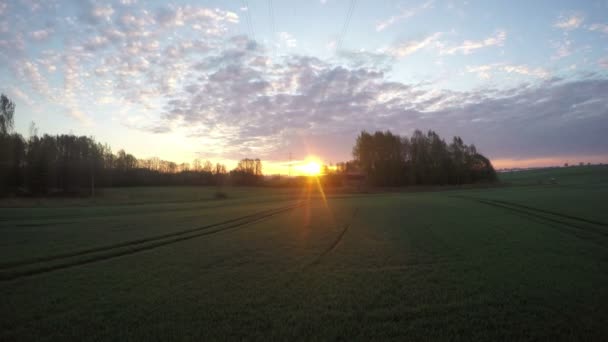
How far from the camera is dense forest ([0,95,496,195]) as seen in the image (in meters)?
45.0

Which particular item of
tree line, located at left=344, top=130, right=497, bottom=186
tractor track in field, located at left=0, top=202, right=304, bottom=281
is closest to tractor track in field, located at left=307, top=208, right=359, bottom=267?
tractor track in field, located at left=0, top=202, right=304, bottom=281

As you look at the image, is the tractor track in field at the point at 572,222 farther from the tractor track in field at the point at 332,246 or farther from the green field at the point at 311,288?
the tractor track in field at the point at 332,246

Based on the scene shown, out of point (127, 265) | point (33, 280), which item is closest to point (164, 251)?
point (127, 265)

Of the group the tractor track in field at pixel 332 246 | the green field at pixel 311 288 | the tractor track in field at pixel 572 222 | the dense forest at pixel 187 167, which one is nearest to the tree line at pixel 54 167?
the dense forest at pixel 187 167

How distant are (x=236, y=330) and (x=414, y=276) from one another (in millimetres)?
4063

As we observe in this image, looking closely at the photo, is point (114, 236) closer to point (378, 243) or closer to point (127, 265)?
point (127, 265)

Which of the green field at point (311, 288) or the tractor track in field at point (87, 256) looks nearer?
the green field at point (311, 288)

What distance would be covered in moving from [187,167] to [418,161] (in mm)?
96344

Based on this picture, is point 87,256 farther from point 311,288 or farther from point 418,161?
A: point 418,161

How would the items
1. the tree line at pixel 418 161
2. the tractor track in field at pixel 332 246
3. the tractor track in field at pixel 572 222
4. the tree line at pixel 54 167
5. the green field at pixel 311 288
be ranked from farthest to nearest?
the tree line at pixel 418 161 < the tree line at pixel 54 167 < the tractor track in field at pixel 572 222 < the tractor track in field at pixel 332 246 < the green field at pixel 311 288

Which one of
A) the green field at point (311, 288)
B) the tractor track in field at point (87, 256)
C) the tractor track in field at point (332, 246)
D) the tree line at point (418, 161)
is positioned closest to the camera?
the green field at point (311, 288)

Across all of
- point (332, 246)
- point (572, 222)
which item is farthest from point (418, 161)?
point (332, 246)

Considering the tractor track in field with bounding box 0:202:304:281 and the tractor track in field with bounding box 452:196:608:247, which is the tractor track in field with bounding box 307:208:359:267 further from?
the tractor track in field with bounding box 452:196:608:247

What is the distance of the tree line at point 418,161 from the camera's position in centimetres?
7506
